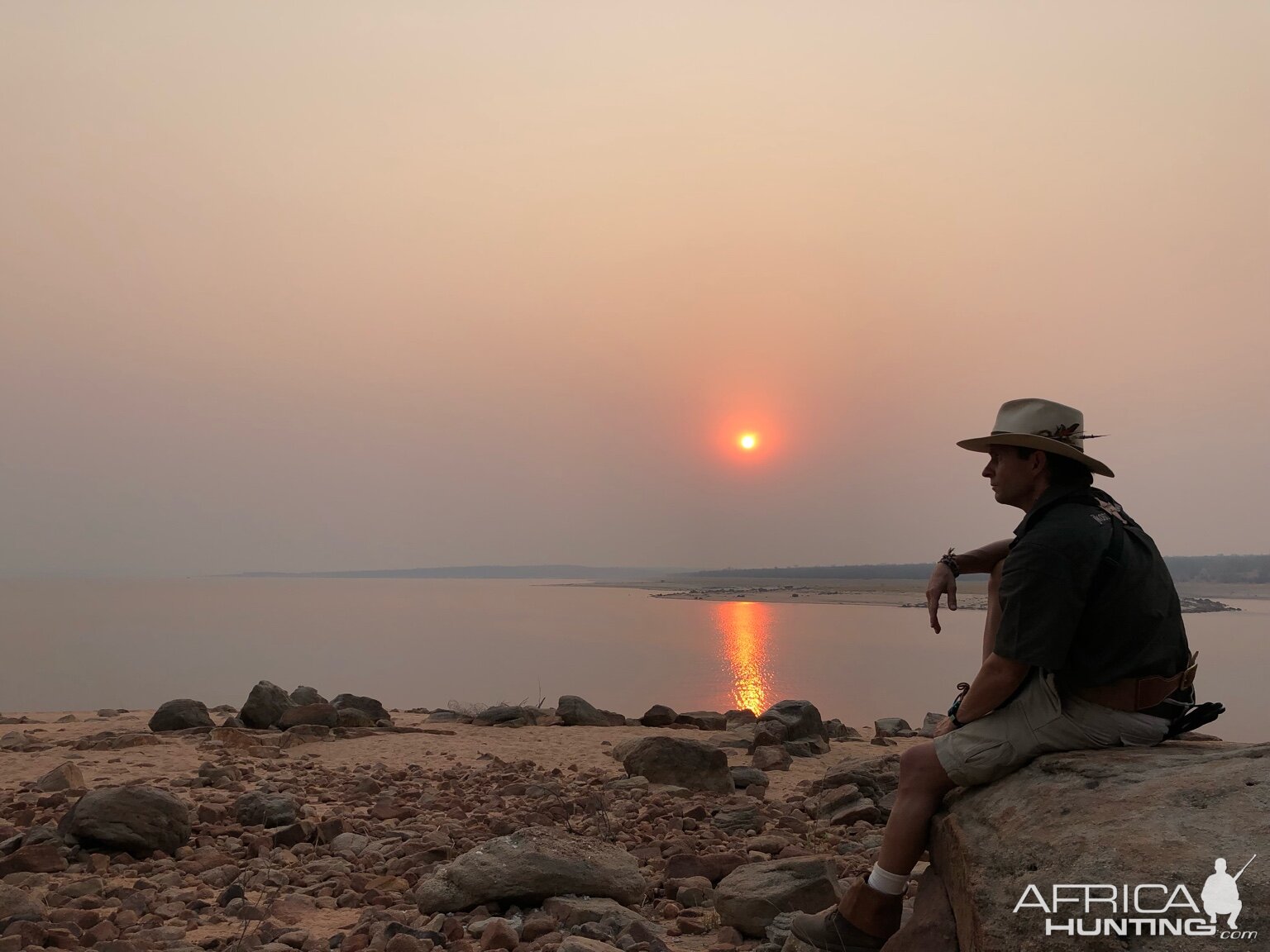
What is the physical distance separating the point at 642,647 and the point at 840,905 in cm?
2930

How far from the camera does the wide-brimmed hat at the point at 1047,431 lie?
4223 millimetres

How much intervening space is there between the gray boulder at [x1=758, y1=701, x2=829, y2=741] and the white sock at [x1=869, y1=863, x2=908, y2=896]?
9.21 m

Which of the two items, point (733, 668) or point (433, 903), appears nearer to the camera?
point (433, 903)

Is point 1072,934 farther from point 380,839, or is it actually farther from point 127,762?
point 127,762

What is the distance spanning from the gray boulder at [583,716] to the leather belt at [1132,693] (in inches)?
455

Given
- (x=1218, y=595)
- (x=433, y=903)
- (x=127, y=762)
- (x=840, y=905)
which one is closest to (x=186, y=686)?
(x=127, y=762)

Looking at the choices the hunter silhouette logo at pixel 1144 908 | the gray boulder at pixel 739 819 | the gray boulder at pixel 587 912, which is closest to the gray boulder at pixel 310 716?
the gray boulder at pixel 739 819

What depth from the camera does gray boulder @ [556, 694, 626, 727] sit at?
15.1m

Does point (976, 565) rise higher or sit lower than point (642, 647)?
higher

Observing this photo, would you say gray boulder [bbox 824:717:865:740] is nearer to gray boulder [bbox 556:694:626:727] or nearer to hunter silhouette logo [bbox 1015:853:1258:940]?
gray boulder [bbox 556:694:626:727]

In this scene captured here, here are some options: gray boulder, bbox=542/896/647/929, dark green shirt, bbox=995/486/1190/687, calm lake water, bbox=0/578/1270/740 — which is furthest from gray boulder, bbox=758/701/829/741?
dark green shirt, bbox=995/486/1190/687

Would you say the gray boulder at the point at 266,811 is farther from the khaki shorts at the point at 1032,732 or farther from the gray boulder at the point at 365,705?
the gray boulder at the point at 365,705

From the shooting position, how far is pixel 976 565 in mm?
4918

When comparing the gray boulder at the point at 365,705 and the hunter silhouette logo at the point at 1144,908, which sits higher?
the hunter silhouette logo at the point at 1144,908
